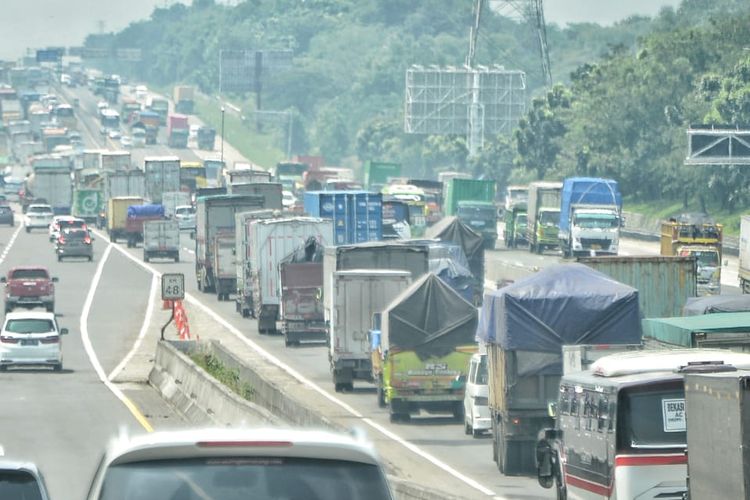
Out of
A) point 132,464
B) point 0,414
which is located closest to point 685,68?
point 0,414

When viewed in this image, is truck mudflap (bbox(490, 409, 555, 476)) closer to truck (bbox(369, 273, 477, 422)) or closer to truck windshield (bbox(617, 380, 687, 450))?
truck (bbox(369, 273, 477, 422))

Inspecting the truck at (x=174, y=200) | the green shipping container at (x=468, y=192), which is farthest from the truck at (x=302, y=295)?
the truck at (x=174, y=200)

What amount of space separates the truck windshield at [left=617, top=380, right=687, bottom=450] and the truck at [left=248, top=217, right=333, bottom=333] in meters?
37.0

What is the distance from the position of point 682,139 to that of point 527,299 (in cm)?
8632

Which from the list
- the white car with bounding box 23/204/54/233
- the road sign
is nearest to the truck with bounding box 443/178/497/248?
the white car with bounding box 23/204/54/233

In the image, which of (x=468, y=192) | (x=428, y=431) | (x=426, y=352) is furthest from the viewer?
(x=468, y=192)

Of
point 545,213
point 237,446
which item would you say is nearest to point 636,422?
point 237,446

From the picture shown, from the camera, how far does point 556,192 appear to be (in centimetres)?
8512

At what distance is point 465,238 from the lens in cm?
5953

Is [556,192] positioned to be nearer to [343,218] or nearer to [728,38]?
[343,218]

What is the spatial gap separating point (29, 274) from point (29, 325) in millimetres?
17027

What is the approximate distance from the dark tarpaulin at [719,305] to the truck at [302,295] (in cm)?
1818

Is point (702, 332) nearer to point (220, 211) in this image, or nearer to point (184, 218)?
point (220, 211)

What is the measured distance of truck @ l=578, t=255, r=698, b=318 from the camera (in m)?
39.5
